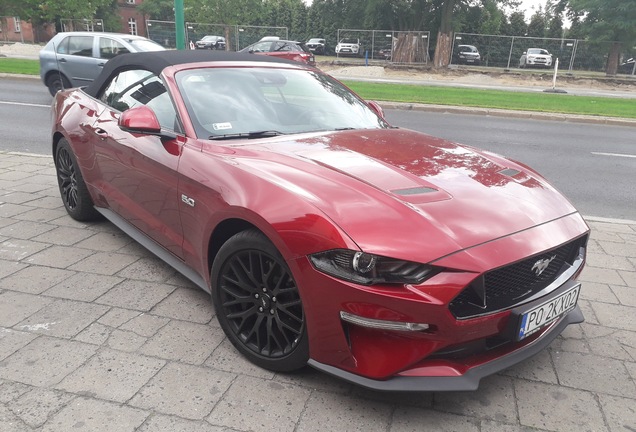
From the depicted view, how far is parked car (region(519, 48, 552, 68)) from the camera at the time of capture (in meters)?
32.5

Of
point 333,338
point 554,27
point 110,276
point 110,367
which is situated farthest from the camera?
point 554,27

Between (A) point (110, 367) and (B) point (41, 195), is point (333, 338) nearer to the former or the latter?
(A) point (110, 367)

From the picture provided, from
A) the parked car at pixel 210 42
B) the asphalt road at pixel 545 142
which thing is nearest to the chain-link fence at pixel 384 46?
the parked car at pixel 210 42

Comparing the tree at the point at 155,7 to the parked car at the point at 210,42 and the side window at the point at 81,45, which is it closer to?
the parked car at the point at 210,42

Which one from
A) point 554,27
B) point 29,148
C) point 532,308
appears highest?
point 554,27

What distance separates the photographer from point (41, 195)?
17.9 ft

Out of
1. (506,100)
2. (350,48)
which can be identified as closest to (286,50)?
(506,100)

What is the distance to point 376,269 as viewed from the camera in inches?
82.7

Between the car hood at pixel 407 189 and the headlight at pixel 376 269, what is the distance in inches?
1.5

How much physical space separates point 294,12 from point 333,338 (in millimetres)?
57897

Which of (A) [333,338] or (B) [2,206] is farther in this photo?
(B) [2,206]

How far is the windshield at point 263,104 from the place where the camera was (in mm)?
3221

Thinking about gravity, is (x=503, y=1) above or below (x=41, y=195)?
above

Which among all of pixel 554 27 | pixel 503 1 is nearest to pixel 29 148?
pixel 503 1
